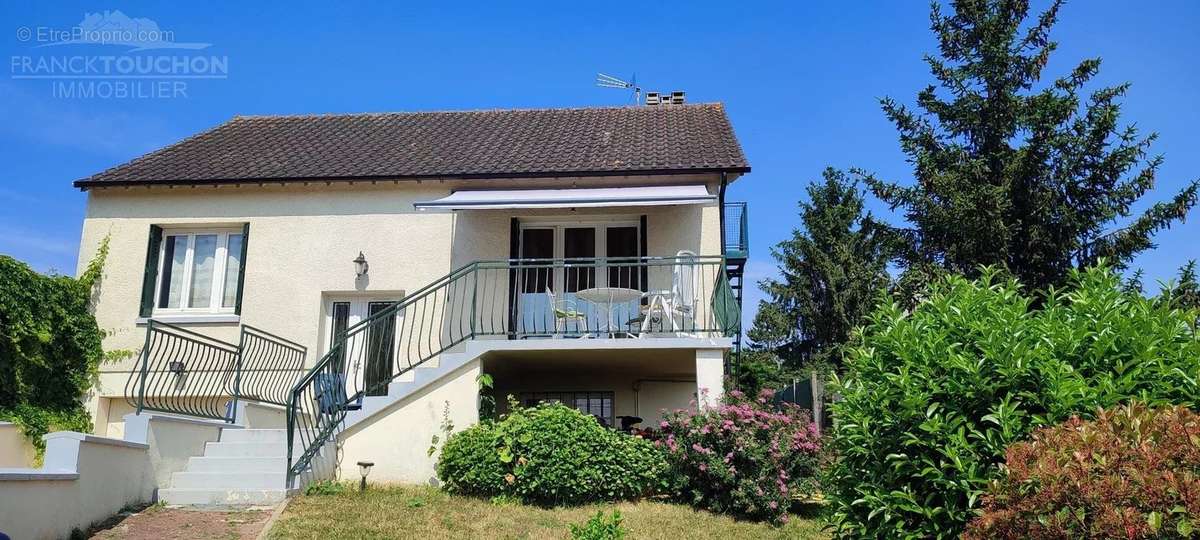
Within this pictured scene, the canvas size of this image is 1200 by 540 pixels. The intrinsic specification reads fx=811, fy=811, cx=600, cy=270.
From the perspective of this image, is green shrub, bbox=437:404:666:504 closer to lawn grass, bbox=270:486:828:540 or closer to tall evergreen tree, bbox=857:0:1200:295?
lawn grass, bbox=270:486:828:540

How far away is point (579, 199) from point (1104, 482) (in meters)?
10.4

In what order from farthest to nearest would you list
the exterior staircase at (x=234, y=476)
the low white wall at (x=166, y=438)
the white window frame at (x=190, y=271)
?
the white window frame at (x=190, y=271) < the exterior staircase at (x=234, y=476) < the low white wall at (x=166, y=438)

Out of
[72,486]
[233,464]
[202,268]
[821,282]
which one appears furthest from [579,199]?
[821,282]

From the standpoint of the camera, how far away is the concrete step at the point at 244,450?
1168 cm

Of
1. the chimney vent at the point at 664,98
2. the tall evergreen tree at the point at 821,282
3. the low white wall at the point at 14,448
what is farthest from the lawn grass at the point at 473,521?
the tall evergreen tree at the point at 821,282

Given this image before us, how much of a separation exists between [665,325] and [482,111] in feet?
32.8

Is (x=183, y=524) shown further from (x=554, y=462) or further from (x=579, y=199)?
(x=579, y=199)

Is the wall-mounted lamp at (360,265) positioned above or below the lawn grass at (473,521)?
above

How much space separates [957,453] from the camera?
546 cm

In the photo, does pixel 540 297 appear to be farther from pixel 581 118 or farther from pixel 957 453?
pixel 957 453

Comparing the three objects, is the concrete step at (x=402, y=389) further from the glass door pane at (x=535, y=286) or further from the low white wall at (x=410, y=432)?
the glass door pane at (x=535, y=286)

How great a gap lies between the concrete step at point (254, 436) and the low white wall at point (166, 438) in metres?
0.28

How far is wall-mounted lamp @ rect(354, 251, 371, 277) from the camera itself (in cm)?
1522

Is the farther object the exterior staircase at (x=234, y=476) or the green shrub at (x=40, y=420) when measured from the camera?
the green shrub at (x=40, y=420)
